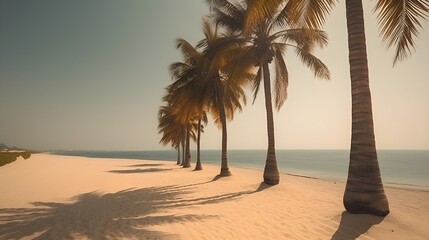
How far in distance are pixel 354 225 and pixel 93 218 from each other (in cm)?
Result: 734

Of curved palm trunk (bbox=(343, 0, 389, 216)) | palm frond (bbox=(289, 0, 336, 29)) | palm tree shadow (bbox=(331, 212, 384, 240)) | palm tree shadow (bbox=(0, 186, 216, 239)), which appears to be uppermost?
palm frond (bbox=(289, 0, 336, 29))

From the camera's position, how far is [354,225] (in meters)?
6.93

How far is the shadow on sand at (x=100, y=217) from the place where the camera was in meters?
7.09

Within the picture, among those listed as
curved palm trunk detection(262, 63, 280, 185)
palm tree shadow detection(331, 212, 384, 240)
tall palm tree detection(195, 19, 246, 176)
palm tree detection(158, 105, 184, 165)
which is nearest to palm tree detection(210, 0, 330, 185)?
curved palm trunk detection(262, 63, 280, 185)

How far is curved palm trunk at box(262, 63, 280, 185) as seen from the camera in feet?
51.5

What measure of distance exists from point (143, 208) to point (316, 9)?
900 centimetres

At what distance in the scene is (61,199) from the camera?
40.8 ft

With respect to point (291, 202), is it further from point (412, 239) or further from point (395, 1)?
point (395, 1)

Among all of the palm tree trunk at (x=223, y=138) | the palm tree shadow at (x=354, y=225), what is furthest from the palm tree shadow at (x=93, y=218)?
the palm tree trunk at (x=223, y=138)

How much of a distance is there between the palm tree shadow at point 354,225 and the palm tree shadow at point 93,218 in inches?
145

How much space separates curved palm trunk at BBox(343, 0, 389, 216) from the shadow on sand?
4.14 m

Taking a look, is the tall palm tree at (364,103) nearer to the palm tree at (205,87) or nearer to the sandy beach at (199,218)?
the sandy beach at (199,218)

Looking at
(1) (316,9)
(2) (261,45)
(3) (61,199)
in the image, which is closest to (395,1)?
(1) (316,9)

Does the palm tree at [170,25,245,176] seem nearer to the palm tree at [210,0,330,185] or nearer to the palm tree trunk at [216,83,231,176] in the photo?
the palm tree trunk at [216,83,231,176]
